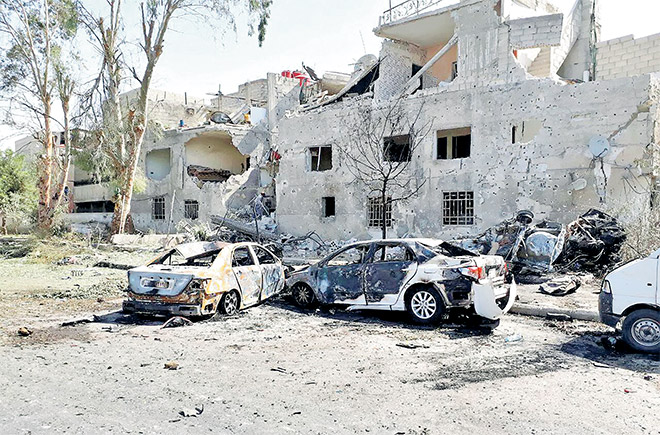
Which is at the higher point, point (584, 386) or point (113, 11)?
point (113, 11)

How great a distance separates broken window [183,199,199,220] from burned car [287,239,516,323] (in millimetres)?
22141

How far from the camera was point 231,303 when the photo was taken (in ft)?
A: 29.8

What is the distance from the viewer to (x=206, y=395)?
4988 millimetres

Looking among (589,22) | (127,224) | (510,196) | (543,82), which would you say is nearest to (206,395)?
(510,196)

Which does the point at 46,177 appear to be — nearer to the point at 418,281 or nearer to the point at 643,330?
the point at 418,281

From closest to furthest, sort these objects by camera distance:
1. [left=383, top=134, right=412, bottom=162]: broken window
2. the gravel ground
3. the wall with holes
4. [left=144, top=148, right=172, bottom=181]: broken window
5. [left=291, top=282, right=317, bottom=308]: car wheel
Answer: the gravel ground → [left=291, top=282, right=317, bottom=308]: car wheel → the wall with holes → [left=383, top=134, right=412, bottom=162]: broken window → [left=144, top=148, right=172, bottom=181]: broken window

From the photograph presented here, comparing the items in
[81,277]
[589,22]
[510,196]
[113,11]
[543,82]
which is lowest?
[81,277]

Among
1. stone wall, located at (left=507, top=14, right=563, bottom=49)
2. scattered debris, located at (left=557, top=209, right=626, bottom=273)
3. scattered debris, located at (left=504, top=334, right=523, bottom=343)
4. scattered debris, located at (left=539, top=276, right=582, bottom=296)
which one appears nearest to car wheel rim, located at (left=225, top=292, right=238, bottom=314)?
scattered debris, located at (left=504, top=334, right=523, bottom=343)

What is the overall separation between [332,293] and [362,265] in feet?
2.69

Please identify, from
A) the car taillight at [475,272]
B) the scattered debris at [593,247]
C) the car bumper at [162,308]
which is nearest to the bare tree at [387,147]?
the scattered debris at [593,247]

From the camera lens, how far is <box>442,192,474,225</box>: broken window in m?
18.2

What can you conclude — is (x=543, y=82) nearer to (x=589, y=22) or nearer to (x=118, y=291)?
(x=589, y=22)

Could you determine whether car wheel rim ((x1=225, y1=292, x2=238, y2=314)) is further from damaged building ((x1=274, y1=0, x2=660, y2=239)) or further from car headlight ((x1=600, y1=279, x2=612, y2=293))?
damaged building ((x1=274, y1=0, x2=660, y2=239))

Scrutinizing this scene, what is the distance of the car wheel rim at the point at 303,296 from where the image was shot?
385 inches
